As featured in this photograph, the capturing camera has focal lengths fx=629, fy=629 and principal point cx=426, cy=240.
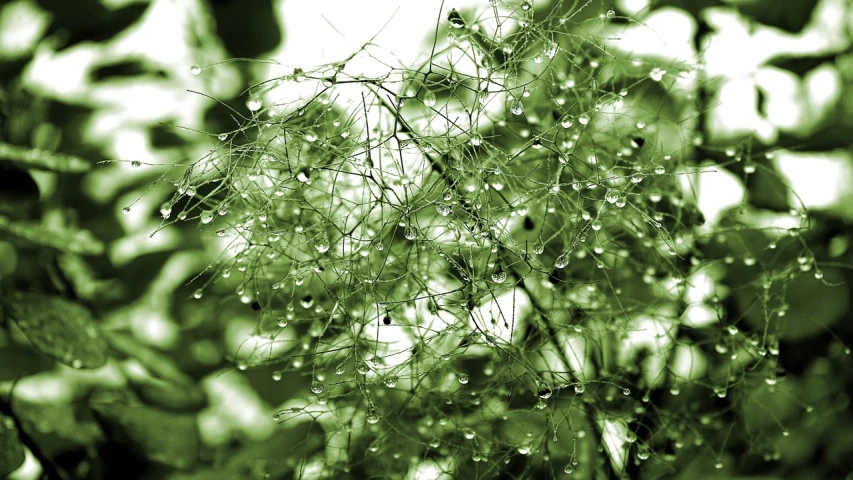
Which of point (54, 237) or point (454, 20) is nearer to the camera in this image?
point (454, 20)

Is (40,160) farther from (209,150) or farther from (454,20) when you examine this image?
(454,20)

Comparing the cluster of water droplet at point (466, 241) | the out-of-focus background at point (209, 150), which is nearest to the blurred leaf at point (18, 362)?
the out-of-focus background at point (209, 150)

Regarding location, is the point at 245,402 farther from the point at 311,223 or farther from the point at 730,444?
the point at 730,444

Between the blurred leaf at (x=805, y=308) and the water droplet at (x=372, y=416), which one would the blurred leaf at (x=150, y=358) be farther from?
the blurred leaf at (x=805, y=308)

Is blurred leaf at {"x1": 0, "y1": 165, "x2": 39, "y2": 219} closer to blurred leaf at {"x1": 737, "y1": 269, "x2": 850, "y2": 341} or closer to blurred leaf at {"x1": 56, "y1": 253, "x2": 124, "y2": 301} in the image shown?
blurred leaf at {"x1": 56, "y1": 253, "x2": 124, "y2": 301}

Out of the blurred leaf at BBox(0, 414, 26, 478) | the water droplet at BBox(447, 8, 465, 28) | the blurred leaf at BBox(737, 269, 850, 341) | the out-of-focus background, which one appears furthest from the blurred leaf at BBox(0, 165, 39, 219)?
the blurred leaf at BBox(737, 269, 850, 341)

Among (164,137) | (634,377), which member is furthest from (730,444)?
(164,137)

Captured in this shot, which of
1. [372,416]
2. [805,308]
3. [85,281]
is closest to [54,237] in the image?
[85,281]
